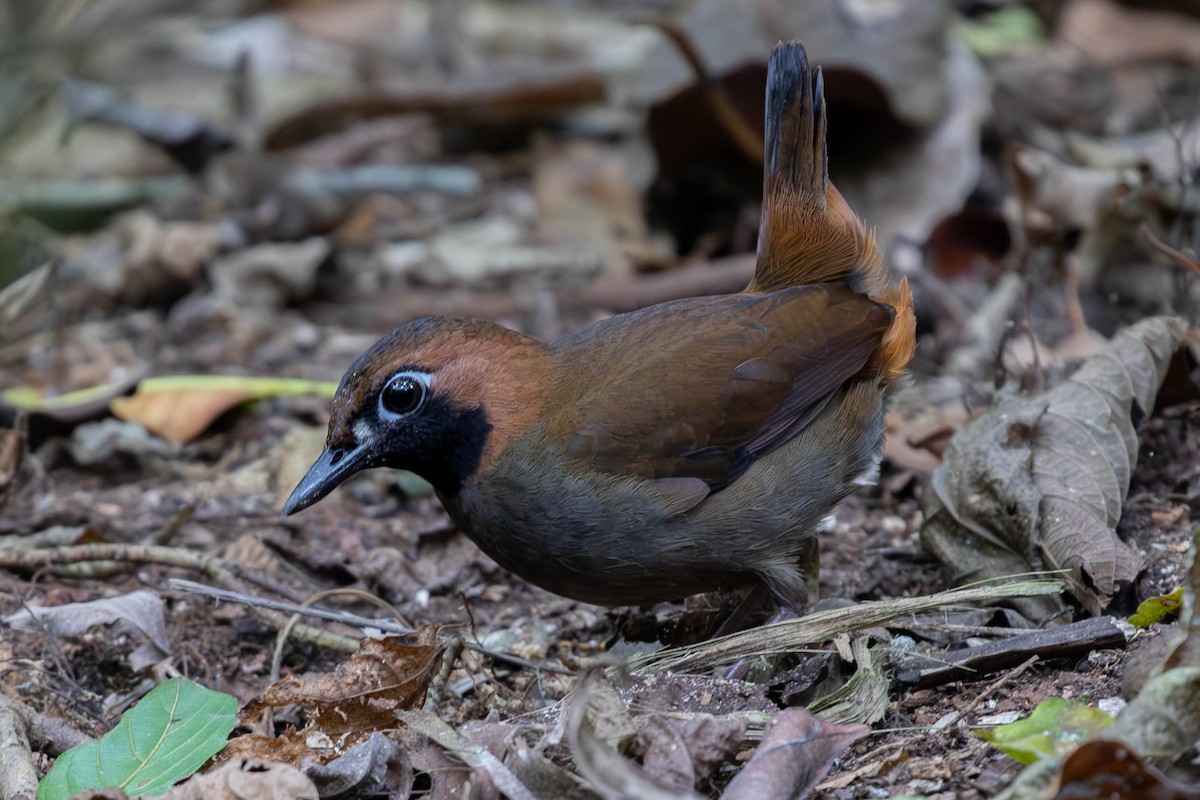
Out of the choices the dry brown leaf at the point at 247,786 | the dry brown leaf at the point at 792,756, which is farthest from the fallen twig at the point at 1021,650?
the dry brown leaf at the point at 247,786

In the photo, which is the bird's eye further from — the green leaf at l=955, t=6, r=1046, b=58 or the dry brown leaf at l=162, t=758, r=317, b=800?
the green leaf at l=955, t=6, r=1046, b=58

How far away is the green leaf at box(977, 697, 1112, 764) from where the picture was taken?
107 inches

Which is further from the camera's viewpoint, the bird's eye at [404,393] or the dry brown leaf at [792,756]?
the bird's eye at [404,393]

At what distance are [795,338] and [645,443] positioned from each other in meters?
0.58

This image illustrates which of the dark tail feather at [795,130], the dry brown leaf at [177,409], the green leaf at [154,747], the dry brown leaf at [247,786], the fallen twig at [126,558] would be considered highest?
the dark tail feather at [795,130]

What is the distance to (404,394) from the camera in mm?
3908

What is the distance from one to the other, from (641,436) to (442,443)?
570 mm

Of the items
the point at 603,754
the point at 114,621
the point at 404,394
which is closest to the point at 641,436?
the point at 404,394

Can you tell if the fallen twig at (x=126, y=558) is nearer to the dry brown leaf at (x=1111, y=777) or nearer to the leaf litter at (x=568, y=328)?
the leaf litter at (x=568, y=328)

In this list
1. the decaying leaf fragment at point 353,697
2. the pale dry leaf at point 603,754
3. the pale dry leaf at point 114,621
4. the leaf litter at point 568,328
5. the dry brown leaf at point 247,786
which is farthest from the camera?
the pale dry leaf at point 114,621

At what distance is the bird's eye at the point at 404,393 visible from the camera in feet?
12.8

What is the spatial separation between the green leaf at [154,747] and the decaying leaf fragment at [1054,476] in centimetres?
218

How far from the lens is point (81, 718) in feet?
12.3

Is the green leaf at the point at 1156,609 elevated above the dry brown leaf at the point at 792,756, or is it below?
below
